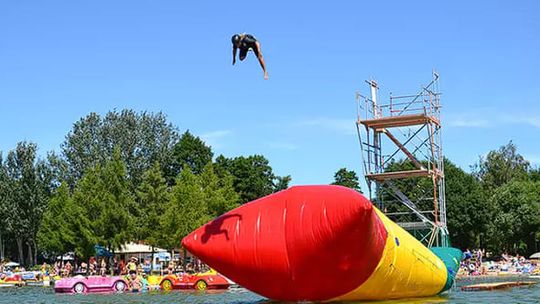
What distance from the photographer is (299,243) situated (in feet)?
65.9

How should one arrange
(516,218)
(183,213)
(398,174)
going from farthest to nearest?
(516,218), (183,213), (398,174)

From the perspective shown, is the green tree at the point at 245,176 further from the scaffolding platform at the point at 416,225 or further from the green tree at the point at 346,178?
the scaffolding platform at the point at 416,225

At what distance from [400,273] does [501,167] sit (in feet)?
274

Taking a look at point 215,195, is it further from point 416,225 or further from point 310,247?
point 310,247

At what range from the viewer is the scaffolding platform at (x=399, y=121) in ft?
142

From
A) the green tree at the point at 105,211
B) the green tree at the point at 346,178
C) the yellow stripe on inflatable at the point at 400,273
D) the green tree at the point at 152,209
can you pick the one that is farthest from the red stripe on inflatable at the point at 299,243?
the green tree at the point at 346,178

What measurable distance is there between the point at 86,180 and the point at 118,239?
6493 mm

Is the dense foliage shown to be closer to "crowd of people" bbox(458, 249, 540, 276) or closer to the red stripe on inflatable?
"crowd of people" bbox(458, 249, 540, 276)

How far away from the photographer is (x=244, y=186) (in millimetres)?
85938

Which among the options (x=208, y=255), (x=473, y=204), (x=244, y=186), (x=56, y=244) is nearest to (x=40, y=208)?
(x=56, y=244)

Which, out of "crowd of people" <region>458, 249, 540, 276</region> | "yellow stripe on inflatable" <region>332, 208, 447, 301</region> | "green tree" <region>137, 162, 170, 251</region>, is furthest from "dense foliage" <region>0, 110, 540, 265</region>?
"yellow stripe on inflatable" <region>332, 208, 447, 301</region>

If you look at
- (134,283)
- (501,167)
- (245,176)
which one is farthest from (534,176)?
(134,283)

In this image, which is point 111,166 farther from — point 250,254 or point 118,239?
point 250,254

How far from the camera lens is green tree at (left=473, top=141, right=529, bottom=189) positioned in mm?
100000
